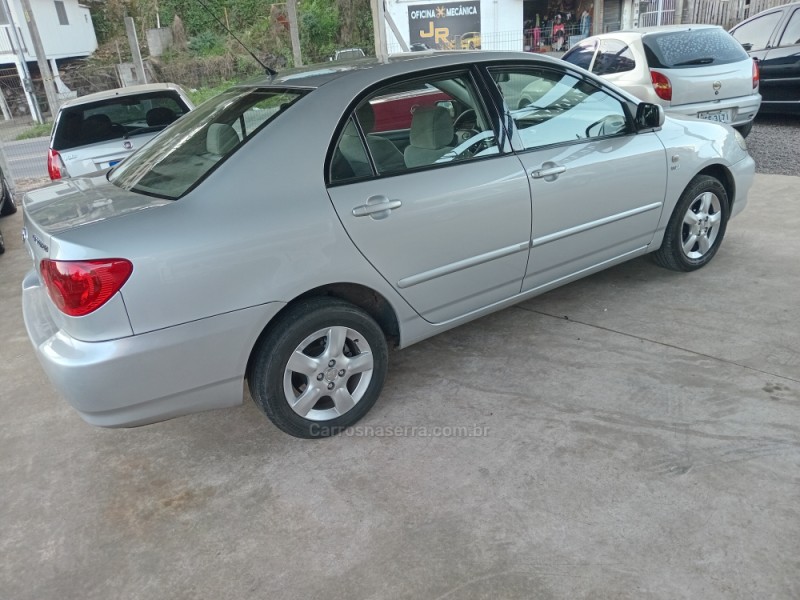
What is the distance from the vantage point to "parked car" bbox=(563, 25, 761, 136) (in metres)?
6.70

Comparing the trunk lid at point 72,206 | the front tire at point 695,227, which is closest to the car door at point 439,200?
the trunk lid at point 72,206

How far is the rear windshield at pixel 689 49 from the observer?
6.83 meters

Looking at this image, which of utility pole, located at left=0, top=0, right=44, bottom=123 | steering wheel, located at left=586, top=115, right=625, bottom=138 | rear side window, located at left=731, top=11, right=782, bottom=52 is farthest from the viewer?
utility pole, located at left=0, top=0, right=44, bottom=123

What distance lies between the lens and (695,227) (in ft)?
13.7

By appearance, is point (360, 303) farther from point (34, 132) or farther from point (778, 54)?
point (34, 132)

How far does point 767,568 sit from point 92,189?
3116mm

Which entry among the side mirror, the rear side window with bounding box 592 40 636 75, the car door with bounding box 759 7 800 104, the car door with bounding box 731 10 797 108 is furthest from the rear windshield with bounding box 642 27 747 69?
the side mirror

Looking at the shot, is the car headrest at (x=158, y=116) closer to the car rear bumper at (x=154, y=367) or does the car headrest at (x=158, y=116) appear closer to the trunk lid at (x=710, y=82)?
the car rear bumper at (x=154, y=367)

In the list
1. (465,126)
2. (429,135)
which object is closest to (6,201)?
(429,135)

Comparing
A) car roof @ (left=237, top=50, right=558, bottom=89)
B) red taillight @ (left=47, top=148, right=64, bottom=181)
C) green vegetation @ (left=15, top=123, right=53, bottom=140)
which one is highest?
car roof @ (left=237, top=50, right=558, bottom=89)

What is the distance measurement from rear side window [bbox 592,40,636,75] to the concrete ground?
4.40 m

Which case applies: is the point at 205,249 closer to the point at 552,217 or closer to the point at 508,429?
the point at 508,429

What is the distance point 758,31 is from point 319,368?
31.1ft

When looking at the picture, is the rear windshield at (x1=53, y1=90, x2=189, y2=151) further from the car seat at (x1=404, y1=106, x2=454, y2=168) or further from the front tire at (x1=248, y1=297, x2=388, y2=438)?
the front tire at (x1=248, y1=297, x2=388, y2=438)
